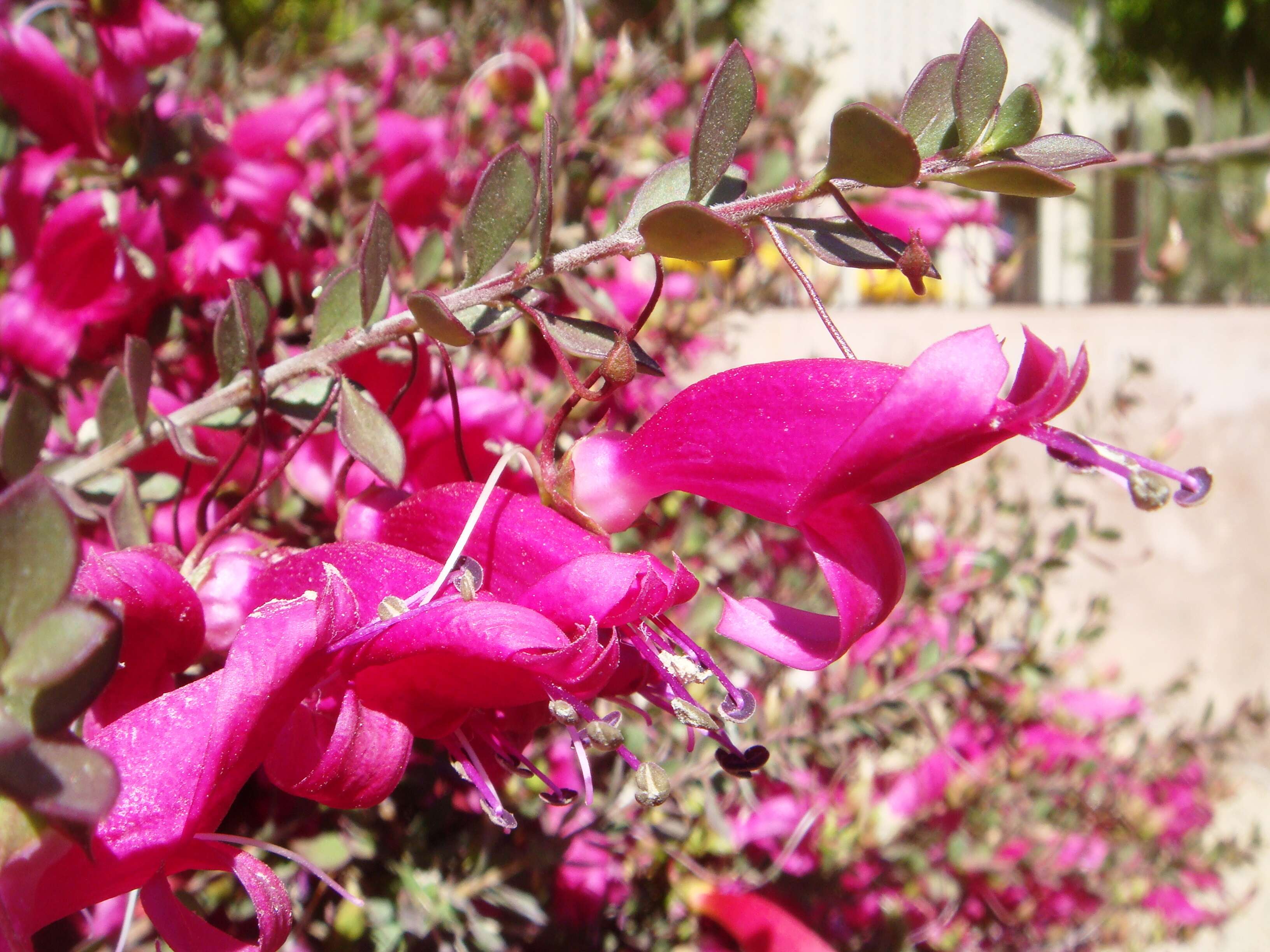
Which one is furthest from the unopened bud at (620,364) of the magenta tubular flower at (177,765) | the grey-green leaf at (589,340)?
the magenta tubular flower at (177,765)

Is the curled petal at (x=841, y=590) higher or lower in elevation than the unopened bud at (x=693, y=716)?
higher

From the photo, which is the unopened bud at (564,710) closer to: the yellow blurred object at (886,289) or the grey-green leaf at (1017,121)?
the grey-green leaf at (1017,121)

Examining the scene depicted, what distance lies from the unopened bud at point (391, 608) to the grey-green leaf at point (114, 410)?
176 mm

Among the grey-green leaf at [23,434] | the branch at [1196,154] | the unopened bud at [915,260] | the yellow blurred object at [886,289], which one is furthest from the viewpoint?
the yellow blurred object at [886,289]

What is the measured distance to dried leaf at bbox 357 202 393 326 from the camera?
35 centimetres

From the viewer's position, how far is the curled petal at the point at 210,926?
29cm

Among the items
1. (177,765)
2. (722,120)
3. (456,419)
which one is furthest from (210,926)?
(722,120)

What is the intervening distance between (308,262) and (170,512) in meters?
0.24

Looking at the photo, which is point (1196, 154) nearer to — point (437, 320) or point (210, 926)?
point (437, 320)

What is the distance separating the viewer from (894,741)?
89 cm

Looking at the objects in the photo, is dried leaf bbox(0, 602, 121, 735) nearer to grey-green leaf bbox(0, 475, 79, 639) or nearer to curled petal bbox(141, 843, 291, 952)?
grey-green leaf bbox(0, 475, 79, 639)

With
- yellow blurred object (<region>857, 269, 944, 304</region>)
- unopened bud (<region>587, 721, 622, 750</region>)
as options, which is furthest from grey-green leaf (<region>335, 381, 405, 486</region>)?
yellow blurred object (<region>857, 269, 944, 304</region>)

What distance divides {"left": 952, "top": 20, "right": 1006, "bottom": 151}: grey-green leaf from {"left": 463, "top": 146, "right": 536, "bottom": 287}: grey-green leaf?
149 millimetres

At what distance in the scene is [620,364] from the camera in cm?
33
